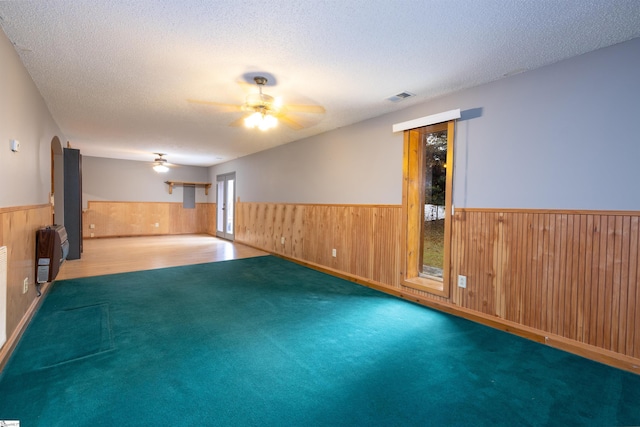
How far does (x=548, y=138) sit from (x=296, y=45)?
88.8 inches

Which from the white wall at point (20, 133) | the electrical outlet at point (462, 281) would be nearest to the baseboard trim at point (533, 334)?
the electrical outlet at point (462, 281)

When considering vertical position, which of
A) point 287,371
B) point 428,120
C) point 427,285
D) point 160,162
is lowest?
point 287,371

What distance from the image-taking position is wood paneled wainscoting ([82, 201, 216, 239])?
334 inches

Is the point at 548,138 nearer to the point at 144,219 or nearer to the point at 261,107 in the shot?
the point at 261,107

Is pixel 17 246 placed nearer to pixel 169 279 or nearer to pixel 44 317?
pixel 44 317

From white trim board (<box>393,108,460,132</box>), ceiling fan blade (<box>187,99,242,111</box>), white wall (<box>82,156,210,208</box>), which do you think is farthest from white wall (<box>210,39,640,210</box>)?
white wall (<box>82,156,210,208</box>)

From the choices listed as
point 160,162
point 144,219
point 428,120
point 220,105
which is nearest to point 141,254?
point 160,162

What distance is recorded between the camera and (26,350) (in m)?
2.25

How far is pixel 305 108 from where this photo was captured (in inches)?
150

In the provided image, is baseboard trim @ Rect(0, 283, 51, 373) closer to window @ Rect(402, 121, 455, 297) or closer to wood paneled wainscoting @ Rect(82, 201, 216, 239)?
window @ Rect(402, 121, 455, 297)

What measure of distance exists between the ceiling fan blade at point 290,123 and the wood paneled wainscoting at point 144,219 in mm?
6063

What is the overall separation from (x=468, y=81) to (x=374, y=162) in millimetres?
1508

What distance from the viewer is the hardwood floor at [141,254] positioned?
16.0 ft

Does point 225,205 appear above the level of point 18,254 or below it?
above
